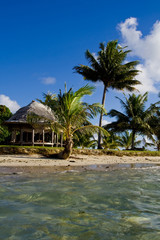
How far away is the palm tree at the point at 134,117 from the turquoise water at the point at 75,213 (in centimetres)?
1773

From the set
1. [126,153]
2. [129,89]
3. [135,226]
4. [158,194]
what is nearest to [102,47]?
[129,89]

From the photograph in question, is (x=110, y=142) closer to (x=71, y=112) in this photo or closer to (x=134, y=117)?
(x=134, y=117)

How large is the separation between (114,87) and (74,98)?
12.3 m

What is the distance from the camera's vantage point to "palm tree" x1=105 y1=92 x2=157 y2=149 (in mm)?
21469

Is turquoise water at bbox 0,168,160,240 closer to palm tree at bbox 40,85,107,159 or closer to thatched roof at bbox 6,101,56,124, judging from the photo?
palm tree at bbox 40,85,107,159

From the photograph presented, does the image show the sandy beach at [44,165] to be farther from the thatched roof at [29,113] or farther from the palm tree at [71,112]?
the thatched roof at [29,113]

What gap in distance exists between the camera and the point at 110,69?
2077 centimetres

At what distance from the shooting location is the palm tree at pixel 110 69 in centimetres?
2059

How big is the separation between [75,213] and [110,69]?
19327mm

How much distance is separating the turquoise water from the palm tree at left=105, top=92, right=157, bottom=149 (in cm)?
1773

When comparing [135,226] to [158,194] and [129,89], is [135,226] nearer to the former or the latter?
[158,194]

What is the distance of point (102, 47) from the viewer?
71.8 ft

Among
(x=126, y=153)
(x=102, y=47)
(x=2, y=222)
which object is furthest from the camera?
(x=102, y=47)

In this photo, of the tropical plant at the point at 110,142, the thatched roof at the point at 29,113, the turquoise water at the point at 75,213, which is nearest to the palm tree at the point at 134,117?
the tropical plant at the point at 110,142
